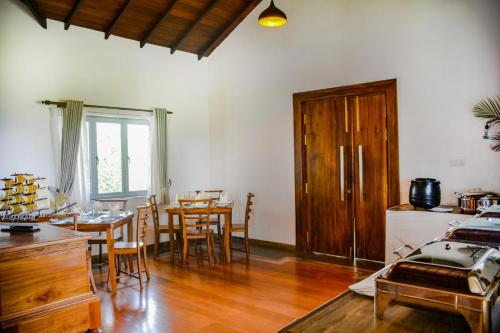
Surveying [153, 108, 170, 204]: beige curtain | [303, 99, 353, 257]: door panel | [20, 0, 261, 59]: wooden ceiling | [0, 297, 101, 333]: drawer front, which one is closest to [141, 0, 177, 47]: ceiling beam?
[20, 0, 261, 59]: wooden ceiling

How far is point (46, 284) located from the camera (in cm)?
266

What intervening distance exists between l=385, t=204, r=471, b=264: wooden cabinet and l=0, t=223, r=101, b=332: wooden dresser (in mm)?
2793

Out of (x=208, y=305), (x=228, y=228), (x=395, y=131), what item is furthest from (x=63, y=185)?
(x=395, y=131)

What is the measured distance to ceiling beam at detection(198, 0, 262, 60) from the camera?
20.6ft

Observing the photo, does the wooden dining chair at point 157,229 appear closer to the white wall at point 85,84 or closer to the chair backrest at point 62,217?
the white wall at point 85,84

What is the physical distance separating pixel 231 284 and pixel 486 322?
324cm

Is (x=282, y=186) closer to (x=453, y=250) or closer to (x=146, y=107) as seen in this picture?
(x=146, y=107)

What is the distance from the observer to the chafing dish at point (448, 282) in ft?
5.07

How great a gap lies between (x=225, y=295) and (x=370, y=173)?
2.41 m

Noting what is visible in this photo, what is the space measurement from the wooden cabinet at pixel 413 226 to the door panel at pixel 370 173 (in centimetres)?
66

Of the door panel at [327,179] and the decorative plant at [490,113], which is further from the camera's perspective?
the door panel at [327,179]

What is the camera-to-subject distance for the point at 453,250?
187 cm

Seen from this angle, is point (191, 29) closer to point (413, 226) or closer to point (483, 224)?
point (413, 226)

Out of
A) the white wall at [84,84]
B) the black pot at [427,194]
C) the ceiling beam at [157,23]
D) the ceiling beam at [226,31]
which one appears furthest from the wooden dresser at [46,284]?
the ceiling beam at [226,31]
